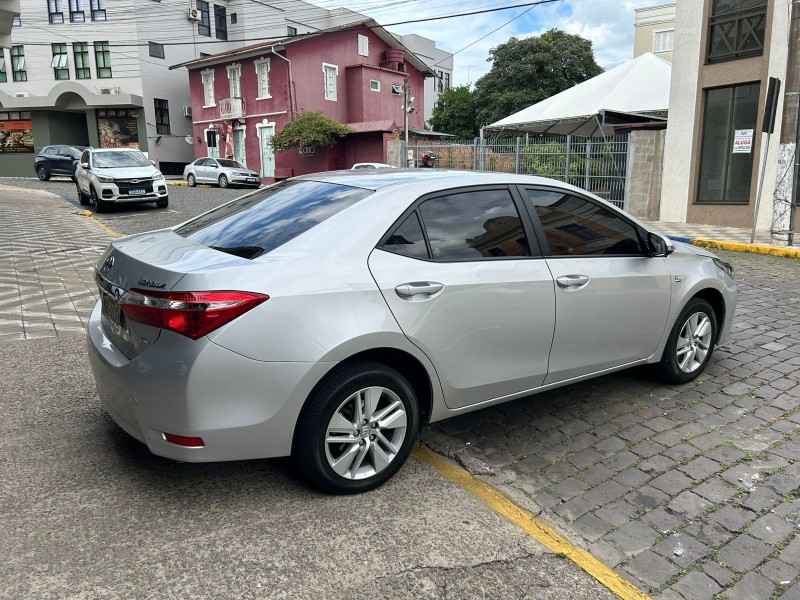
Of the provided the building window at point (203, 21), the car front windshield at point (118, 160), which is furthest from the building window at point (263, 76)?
the car front windshield at point (118, 160)

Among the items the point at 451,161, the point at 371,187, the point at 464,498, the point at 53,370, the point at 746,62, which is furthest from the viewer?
the point at 451,161

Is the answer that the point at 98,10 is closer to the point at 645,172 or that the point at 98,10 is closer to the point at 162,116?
the point at 162,116

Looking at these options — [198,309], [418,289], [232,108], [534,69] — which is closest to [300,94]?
[232,108]

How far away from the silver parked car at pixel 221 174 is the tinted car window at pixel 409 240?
25.5m

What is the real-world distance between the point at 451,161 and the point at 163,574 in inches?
812

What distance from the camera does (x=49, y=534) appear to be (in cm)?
278

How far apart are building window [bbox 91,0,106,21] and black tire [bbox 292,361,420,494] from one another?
1694 inches

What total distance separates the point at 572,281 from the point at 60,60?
44.5 meters

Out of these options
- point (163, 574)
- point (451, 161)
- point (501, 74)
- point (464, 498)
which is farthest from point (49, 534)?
point (501, 74)

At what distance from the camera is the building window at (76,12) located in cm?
3903

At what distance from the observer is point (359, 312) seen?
2998mm

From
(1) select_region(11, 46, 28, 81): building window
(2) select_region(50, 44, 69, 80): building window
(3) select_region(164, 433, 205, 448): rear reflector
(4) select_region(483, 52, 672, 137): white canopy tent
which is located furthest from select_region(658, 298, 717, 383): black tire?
(1) select_region(11, 46, 28, 81): building window

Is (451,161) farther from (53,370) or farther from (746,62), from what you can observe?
(53,370)

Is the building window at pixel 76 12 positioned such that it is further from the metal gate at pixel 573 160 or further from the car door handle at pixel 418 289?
the car door handle at pixel 418 289
